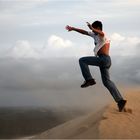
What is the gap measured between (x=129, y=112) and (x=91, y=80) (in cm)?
222

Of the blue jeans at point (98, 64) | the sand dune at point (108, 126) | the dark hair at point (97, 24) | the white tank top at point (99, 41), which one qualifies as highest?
the dark hair at point (97, 24)

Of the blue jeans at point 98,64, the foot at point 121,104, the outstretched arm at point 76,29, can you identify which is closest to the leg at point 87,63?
the blue jeans at point 98,64

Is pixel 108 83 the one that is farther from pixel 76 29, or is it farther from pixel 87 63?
pixel 76 29

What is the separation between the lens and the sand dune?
18750 mm

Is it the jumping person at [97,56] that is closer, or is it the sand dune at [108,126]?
the sand dune at [108,126]

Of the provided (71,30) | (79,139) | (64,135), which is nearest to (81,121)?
(64,135)

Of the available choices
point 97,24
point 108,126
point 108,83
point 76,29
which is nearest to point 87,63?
point 108,83

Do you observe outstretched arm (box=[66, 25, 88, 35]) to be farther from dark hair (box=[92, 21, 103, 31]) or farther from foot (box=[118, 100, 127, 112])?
foot (box=[118, 100, 127, 112])

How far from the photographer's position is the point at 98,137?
1850 centimetres

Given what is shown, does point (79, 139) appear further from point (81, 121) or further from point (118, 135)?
point (81, 121)

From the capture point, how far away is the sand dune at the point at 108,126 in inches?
738

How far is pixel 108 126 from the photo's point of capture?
19031 mm

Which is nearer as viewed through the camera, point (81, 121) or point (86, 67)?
point (86, 67)

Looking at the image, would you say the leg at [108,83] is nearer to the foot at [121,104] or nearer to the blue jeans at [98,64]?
the blue jeans at [98,64]
